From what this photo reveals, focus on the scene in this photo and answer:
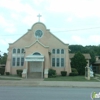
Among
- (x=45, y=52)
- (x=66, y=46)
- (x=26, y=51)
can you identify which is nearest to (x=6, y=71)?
(x=26, y=51)

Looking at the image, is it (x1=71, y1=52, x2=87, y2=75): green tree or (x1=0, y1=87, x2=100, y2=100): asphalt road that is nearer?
(x1=0, y1=87, x2=100, y2=100): asphalt road

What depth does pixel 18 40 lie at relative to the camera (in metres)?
45.2

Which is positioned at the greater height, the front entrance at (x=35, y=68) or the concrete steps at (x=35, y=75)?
the front entrance at (x=35, y=68)

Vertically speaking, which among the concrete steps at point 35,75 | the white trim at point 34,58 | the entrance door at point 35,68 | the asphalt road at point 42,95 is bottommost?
the asphalt road at point 42,95

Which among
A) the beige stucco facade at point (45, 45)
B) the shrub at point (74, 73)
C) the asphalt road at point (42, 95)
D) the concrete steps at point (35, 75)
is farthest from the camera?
the beige stucco facade at point (45, 45)

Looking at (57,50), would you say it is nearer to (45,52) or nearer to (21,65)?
(45,52)

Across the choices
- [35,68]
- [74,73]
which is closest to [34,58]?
[35,68]

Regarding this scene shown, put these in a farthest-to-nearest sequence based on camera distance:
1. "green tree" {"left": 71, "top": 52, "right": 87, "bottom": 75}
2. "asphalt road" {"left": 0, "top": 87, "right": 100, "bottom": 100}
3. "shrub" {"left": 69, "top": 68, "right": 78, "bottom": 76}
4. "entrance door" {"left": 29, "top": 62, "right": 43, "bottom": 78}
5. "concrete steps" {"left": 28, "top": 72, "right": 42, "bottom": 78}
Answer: "green tree" {"left": 71, "top": 52, "right": 87, "bottom": 75} < "shrub" {"left": 69, "top": 68, "right": 78, "bottom": 76} < "entrance door" {"left": 29, "top": 62, "right": 43, "bottom": 78} < "concrete steps" {"left": 28, "top": 72, "right": 42, "bottom": 78} < "asphalt road" {"left": 0, "top": 87, "right": 100, "bottom": 100}

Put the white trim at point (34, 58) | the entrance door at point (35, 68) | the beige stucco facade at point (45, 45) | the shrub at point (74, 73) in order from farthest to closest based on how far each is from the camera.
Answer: the beige stucco facade at point (45, 45), the shrub at point (74, 73), the entrance door at point (35, 68), the white trim at point (34, 58)

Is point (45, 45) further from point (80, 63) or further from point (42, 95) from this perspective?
point (42, 95)

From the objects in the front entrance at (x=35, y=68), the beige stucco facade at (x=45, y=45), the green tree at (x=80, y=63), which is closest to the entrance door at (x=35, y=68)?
the front entrance at (x=35, y=68)

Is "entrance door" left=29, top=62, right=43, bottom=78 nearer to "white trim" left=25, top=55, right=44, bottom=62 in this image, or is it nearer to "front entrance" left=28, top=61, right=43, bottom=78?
"front entrance" left=28, top=61, right=43, bottom=78

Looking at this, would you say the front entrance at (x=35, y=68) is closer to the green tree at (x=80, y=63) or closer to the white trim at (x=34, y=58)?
the white trim at (x=34, y=58)

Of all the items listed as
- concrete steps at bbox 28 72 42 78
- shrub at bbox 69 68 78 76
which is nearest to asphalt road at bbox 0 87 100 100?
concrete steps at bbox 28 72 42 78
